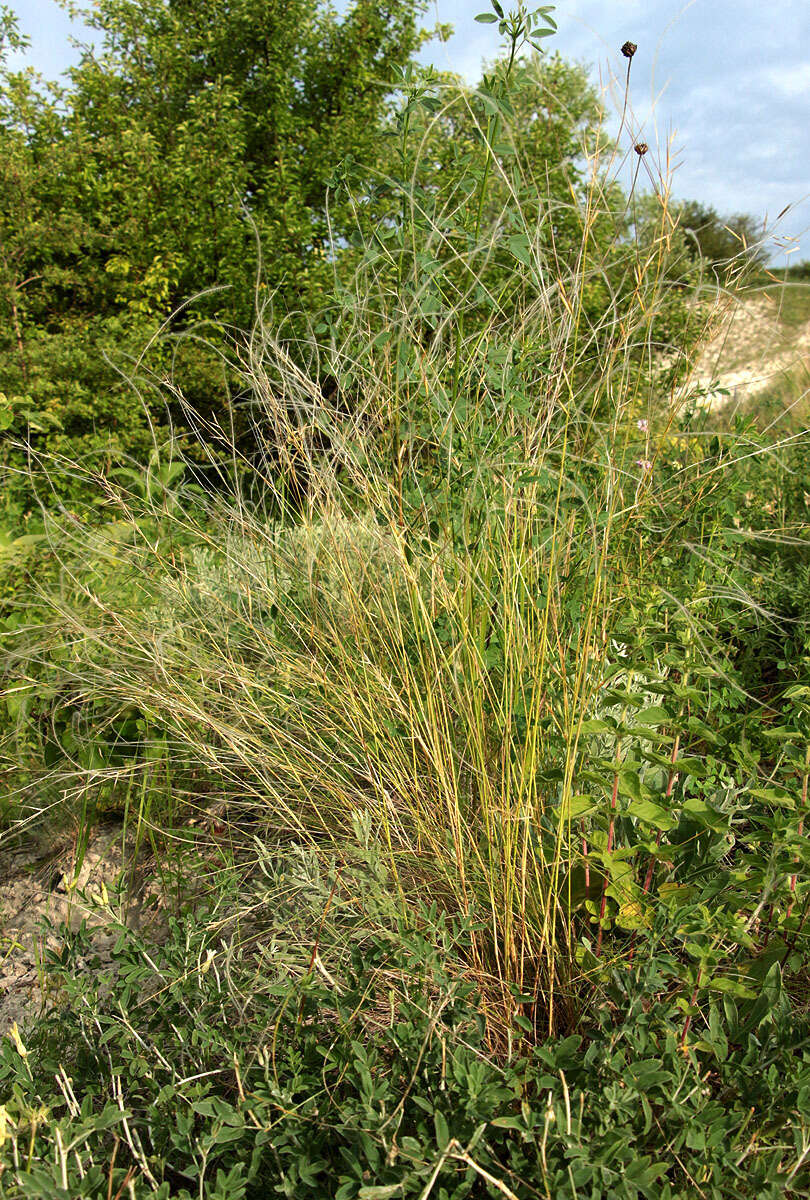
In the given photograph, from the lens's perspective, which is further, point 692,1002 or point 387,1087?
point 692,1002

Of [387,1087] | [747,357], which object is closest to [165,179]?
[747,357]

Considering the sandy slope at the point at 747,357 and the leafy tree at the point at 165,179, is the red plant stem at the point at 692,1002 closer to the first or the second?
the sandy slope at the point at 747,357

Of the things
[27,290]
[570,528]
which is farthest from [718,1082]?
[27,290]

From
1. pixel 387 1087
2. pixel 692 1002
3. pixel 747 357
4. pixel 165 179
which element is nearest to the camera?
pixel 387 1087

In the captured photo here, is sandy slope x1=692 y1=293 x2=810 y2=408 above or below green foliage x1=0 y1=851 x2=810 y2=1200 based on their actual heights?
above

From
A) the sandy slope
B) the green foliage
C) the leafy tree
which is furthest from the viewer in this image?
the leafy tree

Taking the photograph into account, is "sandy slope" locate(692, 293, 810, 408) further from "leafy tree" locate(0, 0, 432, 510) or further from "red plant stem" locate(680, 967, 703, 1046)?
"leafy tree" locate(0, 0, 432, 510)

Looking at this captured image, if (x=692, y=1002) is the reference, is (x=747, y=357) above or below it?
above

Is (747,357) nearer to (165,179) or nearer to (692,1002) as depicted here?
(692,1002)

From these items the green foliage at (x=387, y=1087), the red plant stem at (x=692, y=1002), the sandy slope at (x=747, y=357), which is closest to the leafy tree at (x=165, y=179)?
the sandy slope at (x=747, y=357)

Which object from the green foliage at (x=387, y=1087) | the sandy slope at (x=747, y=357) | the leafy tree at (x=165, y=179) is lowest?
the green foliage at (x=387, y=1087)

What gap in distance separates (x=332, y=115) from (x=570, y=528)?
6.37m

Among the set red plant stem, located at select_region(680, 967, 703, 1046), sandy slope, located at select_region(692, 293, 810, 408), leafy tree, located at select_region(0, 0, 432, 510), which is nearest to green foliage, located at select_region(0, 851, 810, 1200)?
red plant stem, located at select_region(680, 967, 703, 1046)

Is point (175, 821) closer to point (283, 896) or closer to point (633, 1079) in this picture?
point (283, 896)
